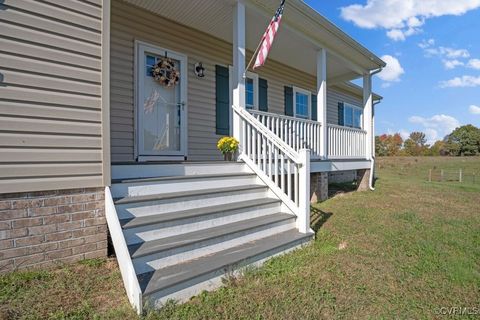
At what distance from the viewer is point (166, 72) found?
5.03 metres

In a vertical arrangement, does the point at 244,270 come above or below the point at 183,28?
below

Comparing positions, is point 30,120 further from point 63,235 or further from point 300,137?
point 300,137

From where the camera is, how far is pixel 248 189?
381cm

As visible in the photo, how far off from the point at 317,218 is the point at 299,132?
1.75 metres

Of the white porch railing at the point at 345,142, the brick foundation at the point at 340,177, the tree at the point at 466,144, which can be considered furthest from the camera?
the tree at the point at 466,144

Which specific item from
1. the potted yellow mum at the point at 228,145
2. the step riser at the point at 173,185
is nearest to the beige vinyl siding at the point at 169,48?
the potted yellow mum at the point at 228,145

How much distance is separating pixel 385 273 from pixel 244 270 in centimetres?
146

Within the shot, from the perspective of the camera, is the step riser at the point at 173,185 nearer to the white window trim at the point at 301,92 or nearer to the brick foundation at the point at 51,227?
the brick foundation at the point at 51,227

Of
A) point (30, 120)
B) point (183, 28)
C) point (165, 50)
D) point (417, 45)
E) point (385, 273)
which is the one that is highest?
point (417, 45)

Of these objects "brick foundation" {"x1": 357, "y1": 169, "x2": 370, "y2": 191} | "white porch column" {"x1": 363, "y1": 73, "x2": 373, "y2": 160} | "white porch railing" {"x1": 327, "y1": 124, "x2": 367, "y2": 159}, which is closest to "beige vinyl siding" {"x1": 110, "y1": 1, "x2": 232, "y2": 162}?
"white porch railing" {"x1": 327, "y1": 124, "x2": 367, "y2": 159}

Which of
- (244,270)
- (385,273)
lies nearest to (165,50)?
(244,270)

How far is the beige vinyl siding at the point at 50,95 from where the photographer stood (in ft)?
7.57

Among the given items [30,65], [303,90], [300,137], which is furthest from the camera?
[303,90]

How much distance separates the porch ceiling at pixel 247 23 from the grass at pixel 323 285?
3655 mm
